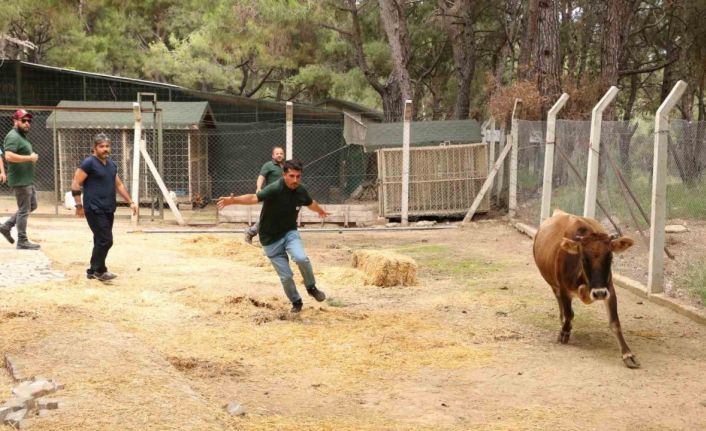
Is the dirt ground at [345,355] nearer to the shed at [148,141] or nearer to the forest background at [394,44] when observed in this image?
the forest background at [394,44]

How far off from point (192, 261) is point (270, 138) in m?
11.3

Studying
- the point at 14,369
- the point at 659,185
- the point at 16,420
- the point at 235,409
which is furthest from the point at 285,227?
the point at 16,420

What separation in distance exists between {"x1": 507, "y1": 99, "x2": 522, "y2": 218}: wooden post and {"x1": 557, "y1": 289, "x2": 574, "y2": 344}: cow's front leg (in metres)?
10.2

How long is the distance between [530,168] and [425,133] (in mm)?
4662

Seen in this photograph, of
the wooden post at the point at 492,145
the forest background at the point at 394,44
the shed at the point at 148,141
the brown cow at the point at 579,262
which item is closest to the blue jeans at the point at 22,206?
the brown cow at the point at 579,262

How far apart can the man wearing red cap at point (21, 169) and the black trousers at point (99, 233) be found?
95.8 inches

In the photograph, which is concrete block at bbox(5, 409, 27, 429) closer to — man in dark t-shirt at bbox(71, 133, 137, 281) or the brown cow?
the brown cow

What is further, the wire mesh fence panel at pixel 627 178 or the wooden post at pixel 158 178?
the wooden post at pixel 158 178

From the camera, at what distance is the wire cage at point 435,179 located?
733 inches

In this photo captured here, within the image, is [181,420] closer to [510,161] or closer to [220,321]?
[220,321]

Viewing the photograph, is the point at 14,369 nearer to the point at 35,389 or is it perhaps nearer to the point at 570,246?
the point at 35,389

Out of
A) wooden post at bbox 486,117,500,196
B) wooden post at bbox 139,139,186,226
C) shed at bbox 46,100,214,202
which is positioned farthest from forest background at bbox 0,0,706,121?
wooden post at bbox 139,139,186,226

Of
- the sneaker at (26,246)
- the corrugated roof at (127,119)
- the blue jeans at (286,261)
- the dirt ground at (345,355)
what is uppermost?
the corrugated roof at (127,119)

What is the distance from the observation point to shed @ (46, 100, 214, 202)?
22.0 meters
